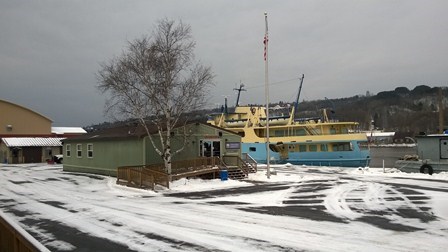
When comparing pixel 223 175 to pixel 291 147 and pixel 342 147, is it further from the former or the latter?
pixel 291 147

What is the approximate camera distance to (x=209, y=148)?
2994cm

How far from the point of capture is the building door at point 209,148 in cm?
2961

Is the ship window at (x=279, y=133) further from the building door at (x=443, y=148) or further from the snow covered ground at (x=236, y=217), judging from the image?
the snow covered ground at (x=236, y=217)

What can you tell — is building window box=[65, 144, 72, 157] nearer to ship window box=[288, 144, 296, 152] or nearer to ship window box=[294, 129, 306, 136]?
ship window box=[288, 144, 296, 152]

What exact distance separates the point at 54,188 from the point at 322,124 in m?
30.3

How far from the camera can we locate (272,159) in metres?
47.5

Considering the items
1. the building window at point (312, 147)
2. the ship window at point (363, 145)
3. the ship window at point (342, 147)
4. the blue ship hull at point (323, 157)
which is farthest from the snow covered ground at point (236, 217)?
the building window at point (312, 147)

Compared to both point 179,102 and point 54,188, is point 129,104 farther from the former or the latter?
point 54,188

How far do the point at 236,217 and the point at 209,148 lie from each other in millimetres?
17049

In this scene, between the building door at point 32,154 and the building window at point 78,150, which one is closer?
the building window at point 78,150

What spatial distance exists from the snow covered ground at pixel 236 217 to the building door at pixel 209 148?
7.06m

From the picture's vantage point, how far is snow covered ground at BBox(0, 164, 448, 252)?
9570 mm

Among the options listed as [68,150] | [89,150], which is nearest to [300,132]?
[89,150]

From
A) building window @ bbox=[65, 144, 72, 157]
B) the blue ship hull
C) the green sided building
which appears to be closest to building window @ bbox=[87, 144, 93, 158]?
the green sided building
